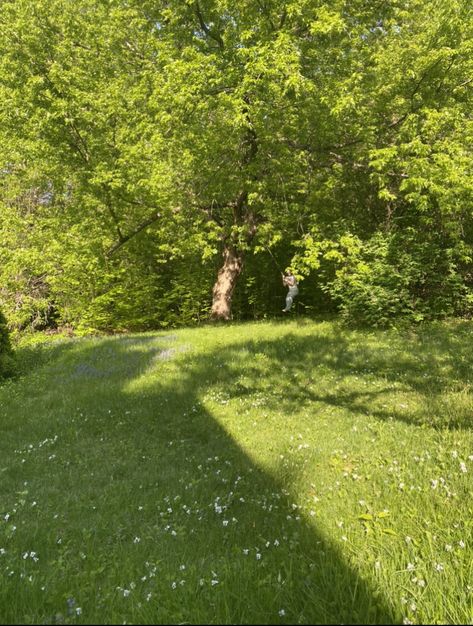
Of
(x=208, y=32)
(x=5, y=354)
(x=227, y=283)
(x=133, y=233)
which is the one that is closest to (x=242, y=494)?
(x=5, y=354)

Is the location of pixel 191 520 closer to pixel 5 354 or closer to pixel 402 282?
pixel 5 354

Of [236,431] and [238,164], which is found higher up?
[238,164]

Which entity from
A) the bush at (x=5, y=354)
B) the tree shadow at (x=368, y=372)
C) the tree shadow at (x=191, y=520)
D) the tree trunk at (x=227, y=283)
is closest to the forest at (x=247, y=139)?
the tree trunk at (x=227, y=283)

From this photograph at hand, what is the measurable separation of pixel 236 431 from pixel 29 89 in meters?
15.3

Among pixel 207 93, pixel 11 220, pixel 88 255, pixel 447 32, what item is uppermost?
pixel 447 32

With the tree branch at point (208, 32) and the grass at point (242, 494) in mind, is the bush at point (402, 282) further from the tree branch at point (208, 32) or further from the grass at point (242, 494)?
the tree branch at point (208, 32)

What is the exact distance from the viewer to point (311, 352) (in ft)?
37.7

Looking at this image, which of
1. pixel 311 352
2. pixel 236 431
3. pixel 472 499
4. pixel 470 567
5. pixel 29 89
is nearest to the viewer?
pixel 470 567

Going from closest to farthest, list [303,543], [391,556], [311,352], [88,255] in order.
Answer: [391,556], [303,543], [311,352], [88,255]

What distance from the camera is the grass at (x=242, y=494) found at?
2.99m

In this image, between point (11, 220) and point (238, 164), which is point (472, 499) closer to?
point (238, 164)

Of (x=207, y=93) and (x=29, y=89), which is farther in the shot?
(x=29, y=89)

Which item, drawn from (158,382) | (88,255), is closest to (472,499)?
(158,382)

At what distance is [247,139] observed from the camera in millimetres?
16328
